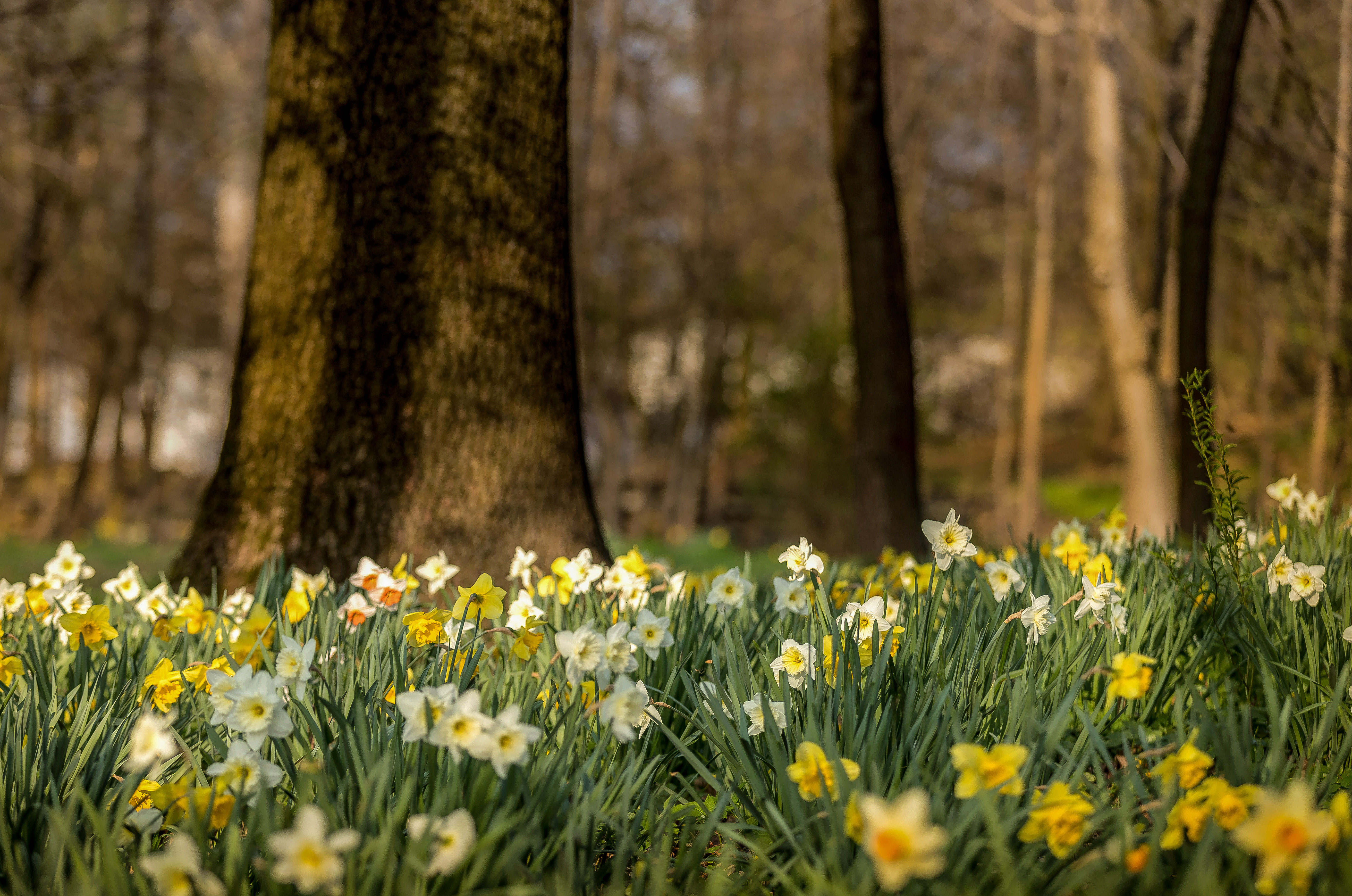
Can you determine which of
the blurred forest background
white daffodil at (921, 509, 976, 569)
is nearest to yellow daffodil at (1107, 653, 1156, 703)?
white daffodil at (921, 509, 976, 569)

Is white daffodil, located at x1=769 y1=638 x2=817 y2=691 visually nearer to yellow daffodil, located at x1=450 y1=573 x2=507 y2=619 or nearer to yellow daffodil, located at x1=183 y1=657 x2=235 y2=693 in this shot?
yellow daffodil, located at x1=450 y1=573 x2=507 y2=619

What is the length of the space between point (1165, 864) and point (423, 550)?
2.15m

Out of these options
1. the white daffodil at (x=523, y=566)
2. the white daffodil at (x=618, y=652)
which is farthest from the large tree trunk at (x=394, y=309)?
the white daffodil at (x=618, y=652)

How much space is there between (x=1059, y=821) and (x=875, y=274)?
3430 mm

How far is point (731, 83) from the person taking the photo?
11953mm

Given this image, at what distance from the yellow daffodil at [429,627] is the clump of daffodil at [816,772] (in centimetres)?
75

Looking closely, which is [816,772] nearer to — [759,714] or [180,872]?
[759,714]

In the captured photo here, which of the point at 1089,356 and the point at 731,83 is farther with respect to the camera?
the point at 1089,356

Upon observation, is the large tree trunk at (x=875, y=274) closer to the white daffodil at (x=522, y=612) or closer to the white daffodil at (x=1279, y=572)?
the white daffodil at (x=1279, y=572)

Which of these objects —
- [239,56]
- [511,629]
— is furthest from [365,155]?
[239,56]

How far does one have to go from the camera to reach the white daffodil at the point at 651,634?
1.73 m

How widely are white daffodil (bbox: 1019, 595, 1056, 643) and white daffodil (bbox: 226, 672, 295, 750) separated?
52.4 inches

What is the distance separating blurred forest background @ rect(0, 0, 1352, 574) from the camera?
7.19 m

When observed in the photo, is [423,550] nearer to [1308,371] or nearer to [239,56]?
[1308,371]
